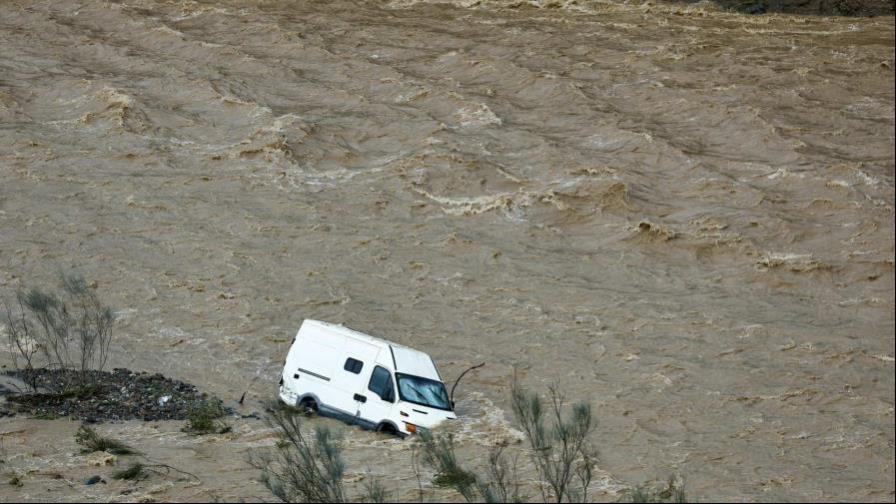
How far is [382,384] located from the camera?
17.7m

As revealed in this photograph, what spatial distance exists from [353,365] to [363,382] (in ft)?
1.28

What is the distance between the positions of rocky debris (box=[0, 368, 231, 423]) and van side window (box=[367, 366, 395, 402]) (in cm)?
256

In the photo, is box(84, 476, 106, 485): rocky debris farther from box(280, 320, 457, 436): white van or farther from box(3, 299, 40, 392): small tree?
box(3, 299, 40, 392): small tree

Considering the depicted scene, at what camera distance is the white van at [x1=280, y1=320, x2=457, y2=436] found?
17531mm

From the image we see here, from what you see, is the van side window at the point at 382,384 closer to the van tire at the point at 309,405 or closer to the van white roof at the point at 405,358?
the van white roof at the point at 405,358

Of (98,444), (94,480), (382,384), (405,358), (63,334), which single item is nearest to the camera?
(94,480)

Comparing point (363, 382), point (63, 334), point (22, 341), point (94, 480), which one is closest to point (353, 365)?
point (363, 382)

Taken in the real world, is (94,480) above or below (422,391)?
above

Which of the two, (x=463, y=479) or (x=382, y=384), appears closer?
(x=463, y=479)

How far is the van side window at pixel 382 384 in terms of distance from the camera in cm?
1758

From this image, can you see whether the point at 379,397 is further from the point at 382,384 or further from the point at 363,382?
the point at 363,382

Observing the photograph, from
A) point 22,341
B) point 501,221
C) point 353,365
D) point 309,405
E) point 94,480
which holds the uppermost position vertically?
point 94,480

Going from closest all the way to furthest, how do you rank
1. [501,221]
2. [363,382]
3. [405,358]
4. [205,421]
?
[205,421] < [363,382] < [405,358] < [501,221]

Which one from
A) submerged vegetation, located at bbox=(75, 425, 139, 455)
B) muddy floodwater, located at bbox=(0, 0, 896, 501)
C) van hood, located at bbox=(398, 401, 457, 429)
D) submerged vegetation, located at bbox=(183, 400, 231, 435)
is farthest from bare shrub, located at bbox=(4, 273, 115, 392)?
van hood, located at bbox=(398, 401, 457, 429)
